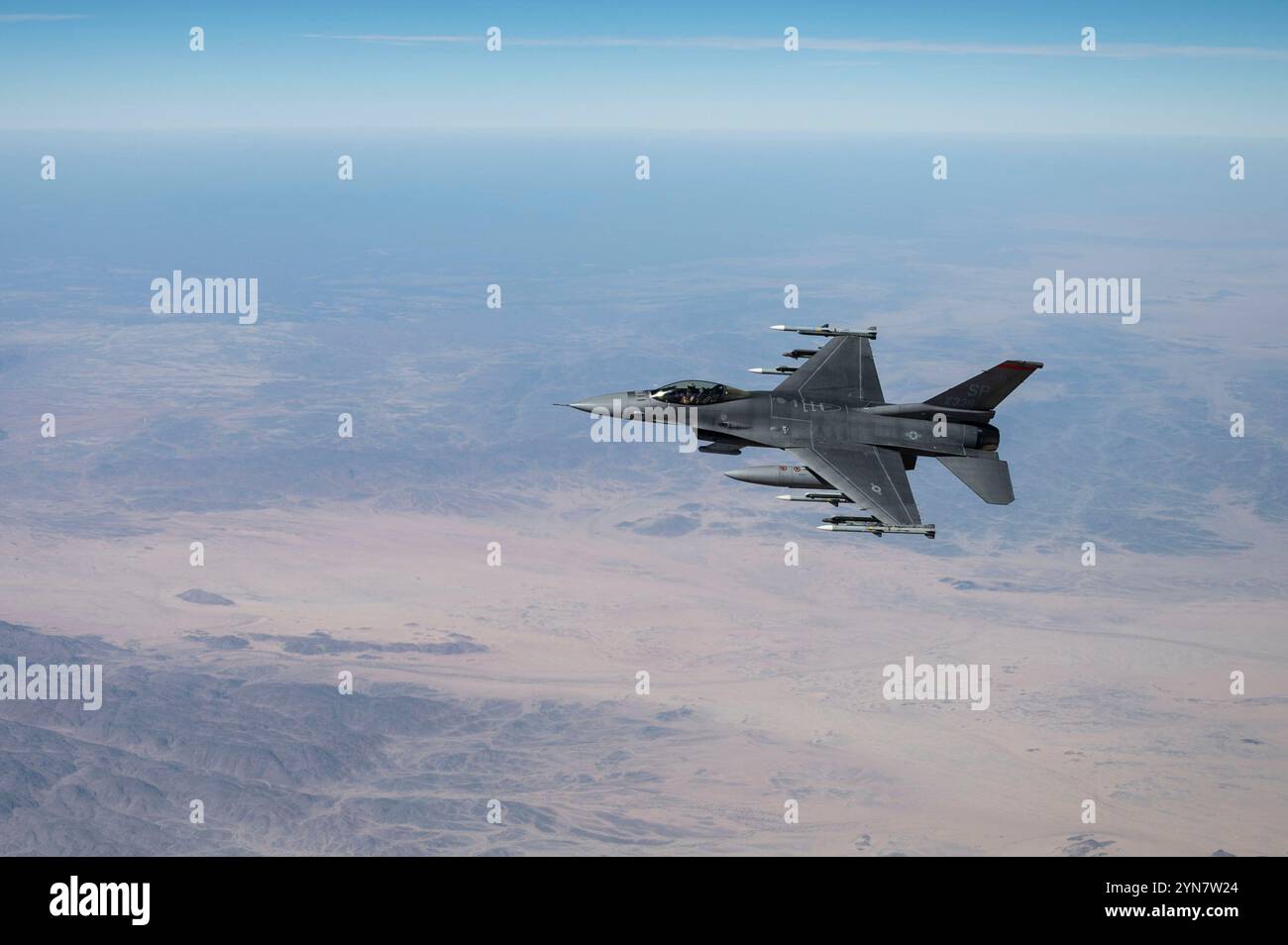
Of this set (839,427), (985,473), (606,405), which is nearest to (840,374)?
(839,427)

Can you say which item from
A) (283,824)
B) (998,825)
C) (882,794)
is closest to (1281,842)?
(998,825)

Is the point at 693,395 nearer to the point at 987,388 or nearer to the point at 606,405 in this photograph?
the point at 606,405

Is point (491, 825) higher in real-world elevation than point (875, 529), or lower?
lower

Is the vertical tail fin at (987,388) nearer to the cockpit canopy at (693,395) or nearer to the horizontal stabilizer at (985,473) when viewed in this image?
the horizontal stabilizer at (985,473)

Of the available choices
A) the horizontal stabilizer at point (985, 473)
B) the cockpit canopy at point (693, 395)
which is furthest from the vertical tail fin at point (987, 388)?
the cockpit canopy at point (693, 395)

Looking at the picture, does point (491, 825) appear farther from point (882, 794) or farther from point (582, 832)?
point (882, 794)
